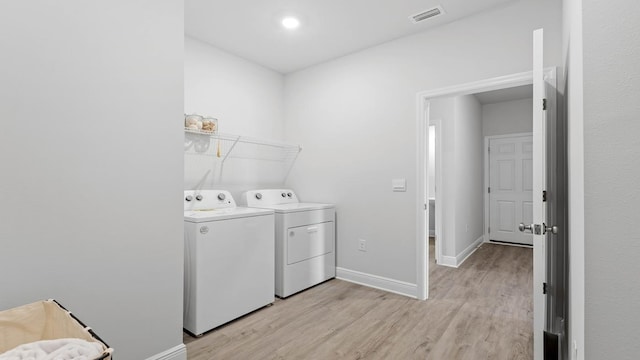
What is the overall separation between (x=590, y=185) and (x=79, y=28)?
212 cm

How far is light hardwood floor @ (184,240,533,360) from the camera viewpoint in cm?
193

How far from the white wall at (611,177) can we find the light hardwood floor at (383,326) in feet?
4.23

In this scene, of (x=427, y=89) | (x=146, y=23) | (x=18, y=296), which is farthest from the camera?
(x=427, y=89)

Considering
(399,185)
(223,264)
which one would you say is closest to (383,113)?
(399,185)

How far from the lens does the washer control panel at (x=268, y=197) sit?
3180 mm

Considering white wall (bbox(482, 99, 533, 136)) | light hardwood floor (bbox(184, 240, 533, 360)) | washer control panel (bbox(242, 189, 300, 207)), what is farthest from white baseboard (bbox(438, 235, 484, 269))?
white wall (bbox(482, 99, 533, 136))

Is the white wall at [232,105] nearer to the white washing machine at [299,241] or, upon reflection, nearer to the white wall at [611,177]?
the white washing machine at [299,241]

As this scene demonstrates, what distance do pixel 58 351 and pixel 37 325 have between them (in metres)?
0.38

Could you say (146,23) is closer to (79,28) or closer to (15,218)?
(79,28)

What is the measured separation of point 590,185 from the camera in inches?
34.1

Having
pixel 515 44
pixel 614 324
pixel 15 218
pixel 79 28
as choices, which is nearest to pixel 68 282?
pixel 15 218

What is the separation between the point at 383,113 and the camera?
9.93 ft

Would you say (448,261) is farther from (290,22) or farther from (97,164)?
(97,164)

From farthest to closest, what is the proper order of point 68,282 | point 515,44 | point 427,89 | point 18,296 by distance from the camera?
point 427,89 < point 515,44 < point 68,282 < point 18,296
